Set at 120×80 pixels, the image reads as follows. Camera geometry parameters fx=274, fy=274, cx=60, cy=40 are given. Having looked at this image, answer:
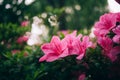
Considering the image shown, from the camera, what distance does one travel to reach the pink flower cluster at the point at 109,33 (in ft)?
6.37

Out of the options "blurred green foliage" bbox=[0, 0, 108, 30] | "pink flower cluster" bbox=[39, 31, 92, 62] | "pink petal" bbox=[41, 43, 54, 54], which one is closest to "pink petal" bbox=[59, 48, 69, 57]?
"pink flower cluster" bbox=[39, 31, 92, 62]

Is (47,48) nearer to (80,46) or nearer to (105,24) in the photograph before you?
(80,46)

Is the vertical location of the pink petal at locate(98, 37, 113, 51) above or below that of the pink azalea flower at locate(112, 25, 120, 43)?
below

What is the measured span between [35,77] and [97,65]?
1.70 feet

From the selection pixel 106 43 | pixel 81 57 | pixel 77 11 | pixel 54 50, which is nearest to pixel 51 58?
pixel 54 50

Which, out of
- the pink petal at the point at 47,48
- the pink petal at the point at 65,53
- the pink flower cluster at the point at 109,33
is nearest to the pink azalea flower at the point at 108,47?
the pink flower cluster at the point at 109,33

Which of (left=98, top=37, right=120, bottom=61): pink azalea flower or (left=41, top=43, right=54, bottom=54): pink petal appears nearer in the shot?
(left=98, top=37, right=120, bottom=61): pink azalea flower

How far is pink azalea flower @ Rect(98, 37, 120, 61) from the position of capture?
76.2 inches

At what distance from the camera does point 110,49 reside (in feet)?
6.65

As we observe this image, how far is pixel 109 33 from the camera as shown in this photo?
2092 mm

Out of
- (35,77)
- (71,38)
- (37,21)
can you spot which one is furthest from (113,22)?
(37,21)

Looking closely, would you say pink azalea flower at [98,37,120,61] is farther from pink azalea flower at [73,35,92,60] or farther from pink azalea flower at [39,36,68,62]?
pink azalea flower at [39,36,68,62]

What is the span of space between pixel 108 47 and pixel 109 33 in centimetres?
12

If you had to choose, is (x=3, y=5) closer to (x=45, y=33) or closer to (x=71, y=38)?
(x=45, y=33)
